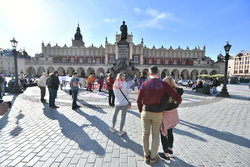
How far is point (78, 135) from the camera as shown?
3.87 m

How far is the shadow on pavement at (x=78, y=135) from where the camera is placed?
10.5ft

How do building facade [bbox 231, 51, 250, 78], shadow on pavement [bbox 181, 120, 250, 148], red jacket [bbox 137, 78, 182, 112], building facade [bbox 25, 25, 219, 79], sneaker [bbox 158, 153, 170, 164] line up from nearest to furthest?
red jacket [bbox 137, 78, 182, 112] < sneaker [bbox 158, 153, 170, 164] < shadow on pavement [bbox 181, 120, 250, 148] < building facade [bbox 25, 25, 219, 79] < building facade [bbox 231, 51, 250, 78]

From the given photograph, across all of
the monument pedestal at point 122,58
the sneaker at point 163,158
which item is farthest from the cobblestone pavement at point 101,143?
the monument pedestal at point 122,58

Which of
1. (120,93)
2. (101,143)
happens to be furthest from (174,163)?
(120,93)

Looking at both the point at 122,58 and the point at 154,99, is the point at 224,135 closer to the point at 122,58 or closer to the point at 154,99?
the point at 154,99

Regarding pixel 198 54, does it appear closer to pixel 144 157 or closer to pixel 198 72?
pixel 198 72

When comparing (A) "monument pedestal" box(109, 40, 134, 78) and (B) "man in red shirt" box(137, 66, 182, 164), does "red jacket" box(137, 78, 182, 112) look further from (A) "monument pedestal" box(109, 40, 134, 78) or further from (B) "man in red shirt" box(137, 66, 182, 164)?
(A) "monument pedestal" box(109, 40, 134, 78)

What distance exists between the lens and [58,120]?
16.7ft

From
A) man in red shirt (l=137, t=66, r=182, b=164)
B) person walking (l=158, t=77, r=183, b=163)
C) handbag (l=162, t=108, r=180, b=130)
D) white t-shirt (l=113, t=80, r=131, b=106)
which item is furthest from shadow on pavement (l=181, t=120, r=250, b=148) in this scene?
white t-shirt (l=113, t=80, r=131, b=106)

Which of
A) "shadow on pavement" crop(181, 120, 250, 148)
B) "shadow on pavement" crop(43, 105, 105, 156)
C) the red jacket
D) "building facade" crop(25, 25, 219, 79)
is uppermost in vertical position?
"building facade" crop(25, 25, 219, 79)

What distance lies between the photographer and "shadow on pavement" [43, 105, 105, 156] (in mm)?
3199

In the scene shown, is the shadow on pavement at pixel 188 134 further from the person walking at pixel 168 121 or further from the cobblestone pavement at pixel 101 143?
the person walking at pixel 168 121

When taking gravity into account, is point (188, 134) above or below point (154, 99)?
below

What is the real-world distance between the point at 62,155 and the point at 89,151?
59 centimetres
